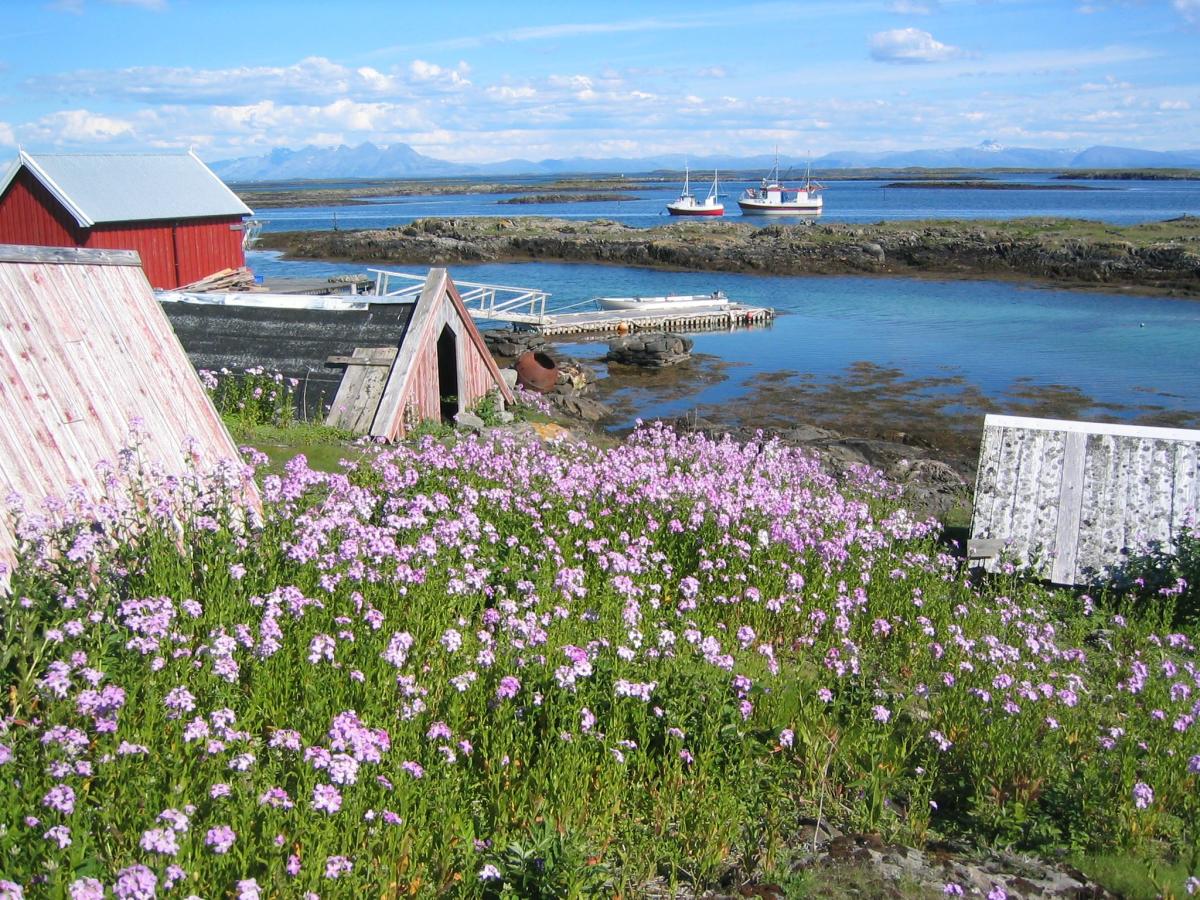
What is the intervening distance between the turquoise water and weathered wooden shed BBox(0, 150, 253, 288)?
13.4m

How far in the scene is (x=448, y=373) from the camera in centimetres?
1795

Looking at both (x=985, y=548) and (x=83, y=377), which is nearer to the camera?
(x=83, y=377)

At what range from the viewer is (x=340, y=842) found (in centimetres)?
427

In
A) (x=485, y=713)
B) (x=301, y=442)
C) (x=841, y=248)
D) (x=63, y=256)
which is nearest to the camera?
(x=485, y=713)

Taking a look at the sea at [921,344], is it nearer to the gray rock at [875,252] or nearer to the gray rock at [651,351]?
the gray rock at [651,351]

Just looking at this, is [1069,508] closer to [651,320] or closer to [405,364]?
[405,364]

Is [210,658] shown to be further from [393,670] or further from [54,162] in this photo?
[54,162]

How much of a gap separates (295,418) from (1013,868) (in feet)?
40.4

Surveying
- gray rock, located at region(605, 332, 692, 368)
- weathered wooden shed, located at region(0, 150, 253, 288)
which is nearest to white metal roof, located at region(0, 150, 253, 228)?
weathered wooden shed, located at region(0, 150, 253, 288)

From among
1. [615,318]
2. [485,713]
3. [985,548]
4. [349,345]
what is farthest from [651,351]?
[485,713]

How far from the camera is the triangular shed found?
49.8 feet

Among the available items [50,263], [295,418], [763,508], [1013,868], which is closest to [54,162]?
[295,418]

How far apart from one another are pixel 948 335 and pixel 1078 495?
33.0m

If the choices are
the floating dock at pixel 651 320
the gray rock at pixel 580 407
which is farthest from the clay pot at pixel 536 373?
the floating dock at pixel 651 320
